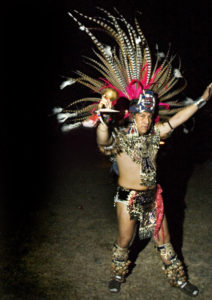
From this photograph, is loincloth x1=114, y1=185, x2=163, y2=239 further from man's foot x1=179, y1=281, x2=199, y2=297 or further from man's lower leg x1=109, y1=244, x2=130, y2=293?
man's foot x1=179, y1=281, x2=199, y2=297

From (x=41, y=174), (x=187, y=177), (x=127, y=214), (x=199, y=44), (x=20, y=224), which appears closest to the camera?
(x=127, y=214)

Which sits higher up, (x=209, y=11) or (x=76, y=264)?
(x=209, y=11)

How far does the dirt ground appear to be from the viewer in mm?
3408

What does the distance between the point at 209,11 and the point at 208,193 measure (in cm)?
494

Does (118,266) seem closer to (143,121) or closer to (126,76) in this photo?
(143,121)

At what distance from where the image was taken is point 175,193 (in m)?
6.10

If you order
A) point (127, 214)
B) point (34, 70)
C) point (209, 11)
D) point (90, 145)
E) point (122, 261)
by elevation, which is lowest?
point (90, 145)

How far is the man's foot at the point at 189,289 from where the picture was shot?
321 centimetres

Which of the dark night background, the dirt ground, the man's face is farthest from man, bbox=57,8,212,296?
the dark night background

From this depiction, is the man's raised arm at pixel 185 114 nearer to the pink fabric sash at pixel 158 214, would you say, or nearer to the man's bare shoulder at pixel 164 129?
the man's bare shoulder at pixel 164 129

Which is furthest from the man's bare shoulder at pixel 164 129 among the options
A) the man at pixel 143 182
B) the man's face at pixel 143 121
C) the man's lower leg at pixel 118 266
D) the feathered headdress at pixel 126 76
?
the man's lower leg at pixel 118 266

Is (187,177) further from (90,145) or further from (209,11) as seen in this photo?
(90,145)

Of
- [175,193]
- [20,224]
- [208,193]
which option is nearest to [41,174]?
[20,224]

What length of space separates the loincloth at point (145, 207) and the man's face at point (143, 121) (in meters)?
0.61
